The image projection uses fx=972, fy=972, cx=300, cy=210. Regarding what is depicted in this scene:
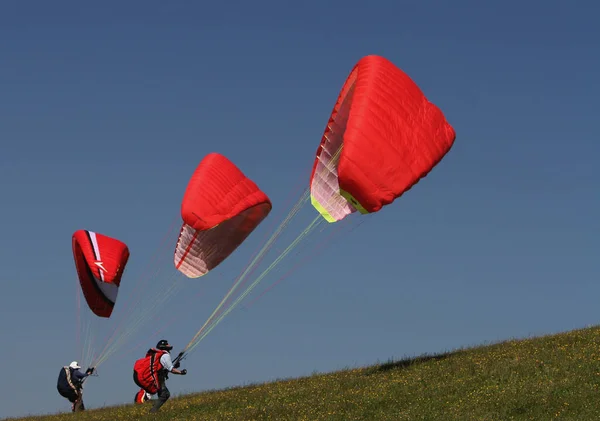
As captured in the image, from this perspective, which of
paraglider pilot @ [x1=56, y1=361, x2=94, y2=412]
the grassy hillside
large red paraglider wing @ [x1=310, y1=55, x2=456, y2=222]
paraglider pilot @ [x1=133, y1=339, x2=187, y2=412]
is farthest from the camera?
paraglider pilot @ [x1=56, y1=361, x2=94, y2=412]

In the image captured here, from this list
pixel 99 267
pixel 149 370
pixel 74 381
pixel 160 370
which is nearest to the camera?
pixel 160 370

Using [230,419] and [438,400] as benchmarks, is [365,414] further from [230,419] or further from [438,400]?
[230,419]

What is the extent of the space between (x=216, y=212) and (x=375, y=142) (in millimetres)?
8816

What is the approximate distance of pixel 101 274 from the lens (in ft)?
115

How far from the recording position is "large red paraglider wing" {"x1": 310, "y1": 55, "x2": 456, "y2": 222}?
2539 cm

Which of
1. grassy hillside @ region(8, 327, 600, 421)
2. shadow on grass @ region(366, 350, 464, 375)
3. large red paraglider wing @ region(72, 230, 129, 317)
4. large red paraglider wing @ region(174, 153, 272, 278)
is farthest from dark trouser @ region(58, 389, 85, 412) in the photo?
shadow on grass @ region(366, 350, 464, 375)

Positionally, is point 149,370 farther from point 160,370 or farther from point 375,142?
point 375,142

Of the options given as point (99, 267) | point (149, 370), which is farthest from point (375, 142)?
point (99, 267)

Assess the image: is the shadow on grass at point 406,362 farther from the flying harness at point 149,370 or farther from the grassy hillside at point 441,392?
the flying harness at point 149,370

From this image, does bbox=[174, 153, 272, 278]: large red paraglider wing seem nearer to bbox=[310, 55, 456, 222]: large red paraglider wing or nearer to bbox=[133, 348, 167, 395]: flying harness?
bbox=[133, 348, 167, 395]: flying harness

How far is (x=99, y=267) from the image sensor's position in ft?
115

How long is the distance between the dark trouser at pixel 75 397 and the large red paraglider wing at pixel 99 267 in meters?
3.98

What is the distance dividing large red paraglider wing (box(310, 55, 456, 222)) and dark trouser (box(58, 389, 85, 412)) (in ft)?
37.9

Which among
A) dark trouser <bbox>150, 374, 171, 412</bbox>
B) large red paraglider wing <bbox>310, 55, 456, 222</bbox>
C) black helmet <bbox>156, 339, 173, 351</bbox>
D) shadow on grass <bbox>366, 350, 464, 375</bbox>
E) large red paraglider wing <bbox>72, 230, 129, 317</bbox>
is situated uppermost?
large red paraglider wing <bbox>310, 55, 456, 222</bbox>
